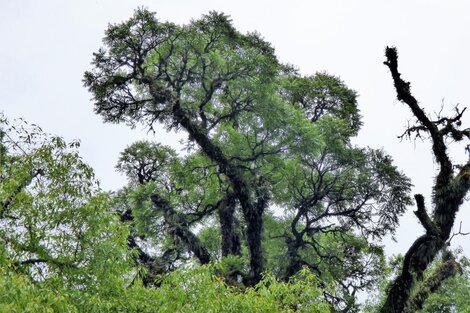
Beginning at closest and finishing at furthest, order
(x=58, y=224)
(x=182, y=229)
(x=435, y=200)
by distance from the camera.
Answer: (x=58, y=224) < (x=435, y=200) < (x=182, y=229)

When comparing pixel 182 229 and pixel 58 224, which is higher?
pixel 182 229

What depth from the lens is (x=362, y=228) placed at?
43031mm

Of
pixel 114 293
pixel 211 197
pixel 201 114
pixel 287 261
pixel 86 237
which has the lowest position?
pixel 114 293

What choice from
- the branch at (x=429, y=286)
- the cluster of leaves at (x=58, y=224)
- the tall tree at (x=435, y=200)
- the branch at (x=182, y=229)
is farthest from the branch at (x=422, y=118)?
the branch at (x=182, y=229)

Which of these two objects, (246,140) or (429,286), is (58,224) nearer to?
(429,286)

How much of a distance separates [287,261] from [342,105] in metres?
9.09

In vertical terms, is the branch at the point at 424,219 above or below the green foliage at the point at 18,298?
above

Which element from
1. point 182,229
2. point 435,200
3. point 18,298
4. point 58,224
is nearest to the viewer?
point 18,298

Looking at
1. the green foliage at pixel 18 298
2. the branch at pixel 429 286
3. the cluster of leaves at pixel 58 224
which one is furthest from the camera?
the branch at pixel 429 286

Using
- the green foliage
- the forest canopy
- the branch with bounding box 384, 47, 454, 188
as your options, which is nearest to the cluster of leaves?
the green foliage

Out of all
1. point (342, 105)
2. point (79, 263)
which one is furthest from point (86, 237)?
point (342, 105)

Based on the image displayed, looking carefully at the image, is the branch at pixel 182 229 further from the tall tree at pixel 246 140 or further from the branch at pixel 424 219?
the branch at pixel 424 219

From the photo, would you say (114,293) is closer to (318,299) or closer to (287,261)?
(318,299)

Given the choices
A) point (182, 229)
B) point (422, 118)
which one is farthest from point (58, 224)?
point (182, 229)
